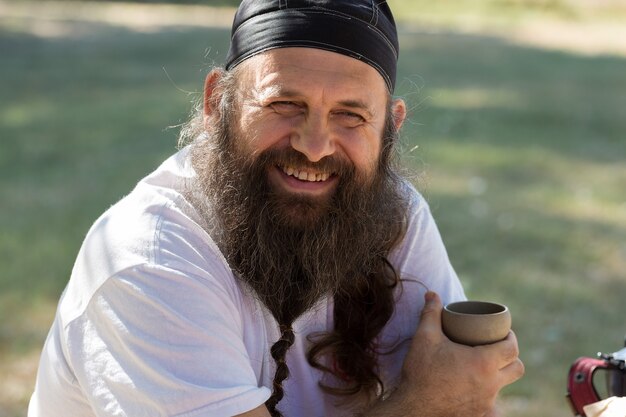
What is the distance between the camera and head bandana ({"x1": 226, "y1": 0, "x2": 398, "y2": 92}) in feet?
8.32

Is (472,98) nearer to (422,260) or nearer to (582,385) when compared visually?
(422,260)

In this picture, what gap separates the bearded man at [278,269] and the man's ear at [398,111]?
0.02 m

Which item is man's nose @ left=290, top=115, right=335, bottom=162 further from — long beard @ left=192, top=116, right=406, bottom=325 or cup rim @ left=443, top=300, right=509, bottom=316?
cup rim @ left=443, top=300, right=509, bottom=316

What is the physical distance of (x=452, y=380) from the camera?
252 centimetres

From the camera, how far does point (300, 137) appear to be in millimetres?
2484

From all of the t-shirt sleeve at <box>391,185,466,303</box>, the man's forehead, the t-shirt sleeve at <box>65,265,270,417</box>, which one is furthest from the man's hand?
the man's forehead

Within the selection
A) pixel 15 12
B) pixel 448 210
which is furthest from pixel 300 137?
pixel 15 12

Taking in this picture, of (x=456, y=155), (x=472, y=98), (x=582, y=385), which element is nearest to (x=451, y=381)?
(x=582, y=385)

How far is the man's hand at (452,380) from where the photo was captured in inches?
99.0

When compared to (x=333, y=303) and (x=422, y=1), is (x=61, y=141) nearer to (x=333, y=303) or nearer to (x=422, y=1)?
(x=333, y=303)

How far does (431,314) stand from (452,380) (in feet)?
0.70

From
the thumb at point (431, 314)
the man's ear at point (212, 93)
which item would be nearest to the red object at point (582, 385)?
the thumb at point (431, 314)

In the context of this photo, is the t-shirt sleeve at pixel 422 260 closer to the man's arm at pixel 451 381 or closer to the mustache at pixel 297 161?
the man's arm at pixel 451 381

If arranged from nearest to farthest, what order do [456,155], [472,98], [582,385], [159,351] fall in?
[159,351] → [582,385] → [456,155] → [472,98]
